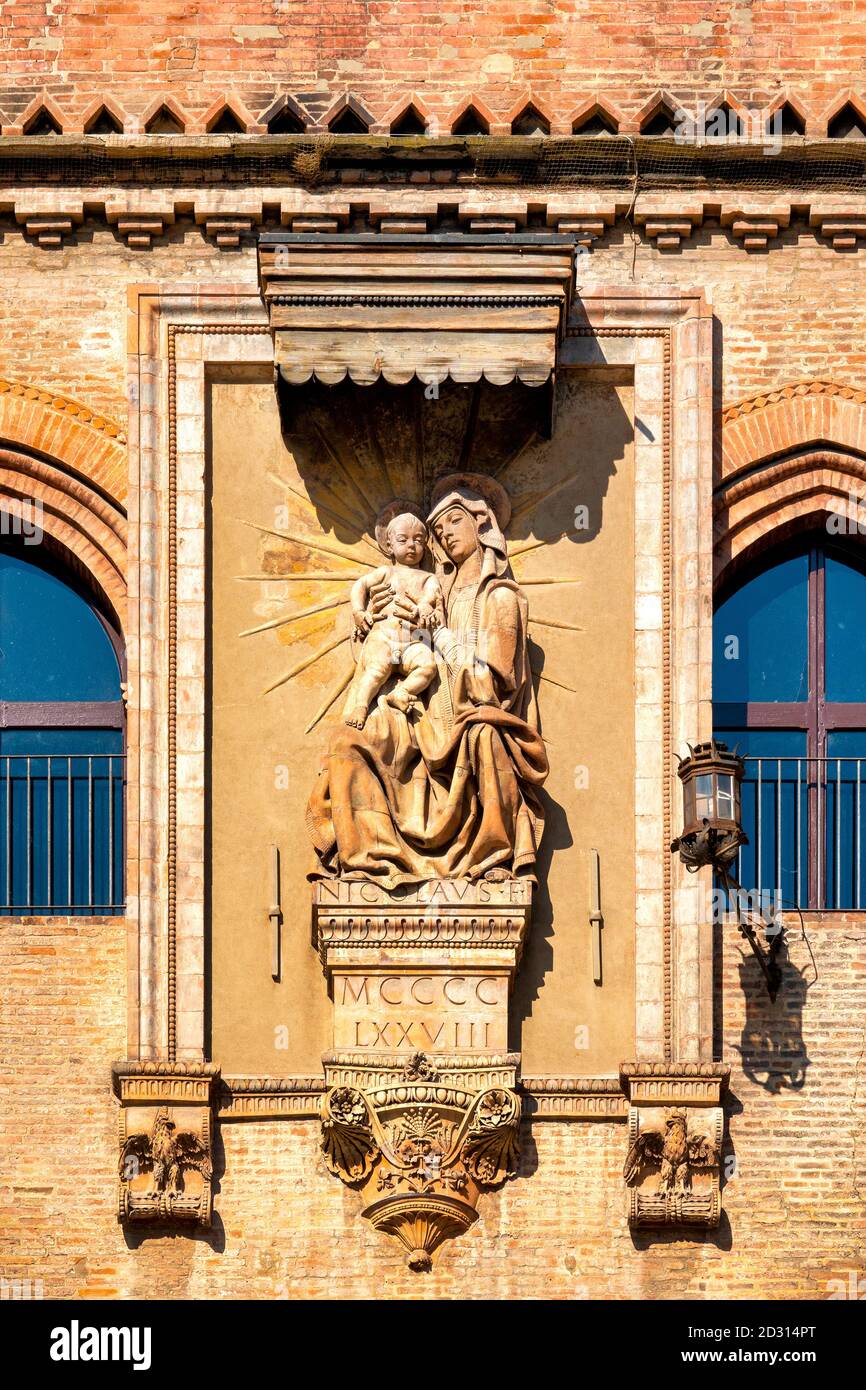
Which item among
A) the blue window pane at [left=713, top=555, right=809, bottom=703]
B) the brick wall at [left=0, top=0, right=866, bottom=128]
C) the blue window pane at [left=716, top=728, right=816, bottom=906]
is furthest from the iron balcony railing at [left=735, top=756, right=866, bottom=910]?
the brick wall at [left=0, top=0, right=866, bottom=128]

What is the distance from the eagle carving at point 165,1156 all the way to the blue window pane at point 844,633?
500cm

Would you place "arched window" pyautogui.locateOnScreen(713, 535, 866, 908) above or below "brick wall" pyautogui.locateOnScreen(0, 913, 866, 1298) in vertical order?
above

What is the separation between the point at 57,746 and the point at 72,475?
5.57ft

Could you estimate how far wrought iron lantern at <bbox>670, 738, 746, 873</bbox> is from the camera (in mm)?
25969

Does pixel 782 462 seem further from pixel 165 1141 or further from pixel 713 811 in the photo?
pixel 165 1141

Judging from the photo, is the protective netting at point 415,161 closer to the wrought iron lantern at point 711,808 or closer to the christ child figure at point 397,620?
the christ child figure at point 397,620

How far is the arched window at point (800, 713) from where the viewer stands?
90.9ft

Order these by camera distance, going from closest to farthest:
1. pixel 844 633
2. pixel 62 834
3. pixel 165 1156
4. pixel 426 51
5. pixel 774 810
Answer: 1. pixel 165 1156
2. pixel 62 834
3. pixel 774 810
4. pixel 844 633
5. pixel 426 51

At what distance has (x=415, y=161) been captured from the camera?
1105 inches

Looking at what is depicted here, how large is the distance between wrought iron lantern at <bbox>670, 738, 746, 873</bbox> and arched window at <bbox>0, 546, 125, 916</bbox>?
3.76 metres

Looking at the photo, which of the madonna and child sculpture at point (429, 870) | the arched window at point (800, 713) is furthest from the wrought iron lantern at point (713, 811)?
the arched window at point (800, 713)

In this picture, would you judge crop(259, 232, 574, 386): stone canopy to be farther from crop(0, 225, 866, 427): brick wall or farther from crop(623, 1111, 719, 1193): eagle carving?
crop(623, 1111, 719, 1193): eagle carving

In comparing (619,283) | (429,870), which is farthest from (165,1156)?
(619,283)

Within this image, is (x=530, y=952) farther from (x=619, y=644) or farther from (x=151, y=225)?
(x=151, y=225)
